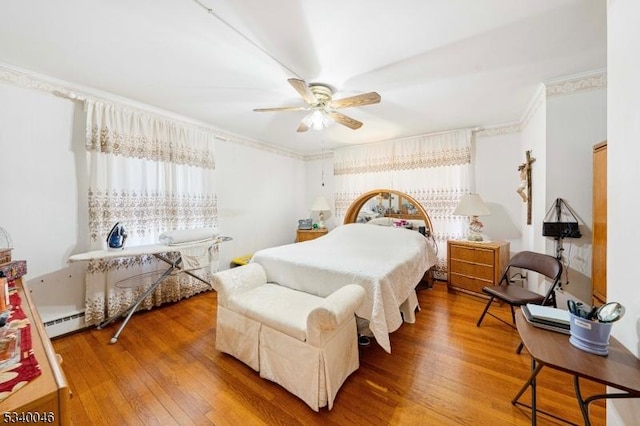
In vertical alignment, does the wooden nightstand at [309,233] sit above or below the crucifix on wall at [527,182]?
below

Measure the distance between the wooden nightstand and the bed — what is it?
3.30ft

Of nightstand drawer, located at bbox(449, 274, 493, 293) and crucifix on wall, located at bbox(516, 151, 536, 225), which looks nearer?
crucifix on wall, located at bbox(516, 151, 536, 225)

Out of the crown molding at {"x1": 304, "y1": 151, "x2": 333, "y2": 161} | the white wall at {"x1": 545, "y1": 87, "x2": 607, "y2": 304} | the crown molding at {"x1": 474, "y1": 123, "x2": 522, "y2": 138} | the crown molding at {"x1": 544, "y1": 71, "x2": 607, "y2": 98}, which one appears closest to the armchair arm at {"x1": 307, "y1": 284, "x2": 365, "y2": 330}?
the white wall at {"x1": 545, "y1": 87, "x2": 607, "y2": 304}

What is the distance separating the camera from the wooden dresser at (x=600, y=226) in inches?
65.2

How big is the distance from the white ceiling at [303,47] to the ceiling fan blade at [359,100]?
0.22 meters

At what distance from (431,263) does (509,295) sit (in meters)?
1.13

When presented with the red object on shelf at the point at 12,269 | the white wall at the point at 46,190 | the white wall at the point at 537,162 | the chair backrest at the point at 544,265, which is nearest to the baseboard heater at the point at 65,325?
the white wall at the point at 46,190

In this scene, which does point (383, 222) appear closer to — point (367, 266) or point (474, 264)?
point (474, 264)

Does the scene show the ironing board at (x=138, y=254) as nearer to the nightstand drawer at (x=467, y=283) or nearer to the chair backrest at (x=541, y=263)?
the nightstand drawer at (x=467, y=283)

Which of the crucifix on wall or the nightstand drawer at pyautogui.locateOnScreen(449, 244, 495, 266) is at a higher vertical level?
the crucifix on wall

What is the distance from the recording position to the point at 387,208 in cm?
424

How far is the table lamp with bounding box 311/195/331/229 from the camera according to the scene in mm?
4406

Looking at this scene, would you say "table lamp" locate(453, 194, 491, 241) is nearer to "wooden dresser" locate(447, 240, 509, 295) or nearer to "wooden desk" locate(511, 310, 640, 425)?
"wooden dresser" locate(447, 240, 509, 295)

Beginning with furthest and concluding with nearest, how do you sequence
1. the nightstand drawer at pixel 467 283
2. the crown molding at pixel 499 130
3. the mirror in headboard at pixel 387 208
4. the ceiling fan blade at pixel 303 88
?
the mirror in headboard at pixel 387 208, the crown molding at pixel 499 130, the nightstand drawer at pixel 467 283, the ceiling fan blade at pixel 303 88
